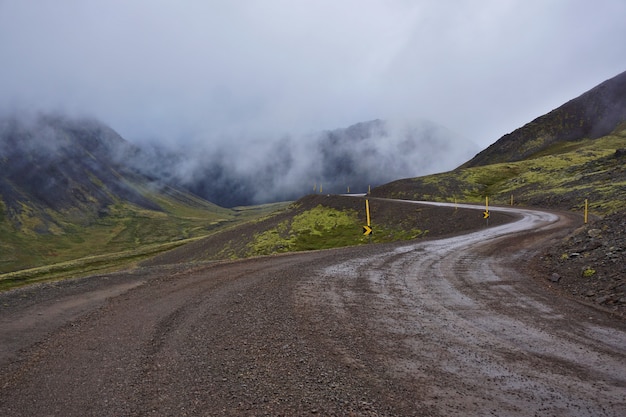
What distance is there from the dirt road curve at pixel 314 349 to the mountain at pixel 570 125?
122 meters

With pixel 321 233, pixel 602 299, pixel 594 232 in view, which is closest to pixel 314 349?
pixel 602 299

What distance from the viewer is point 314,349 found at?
23.7ft

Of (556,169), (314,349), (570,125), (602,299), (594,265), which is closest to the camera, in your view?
(314,349)

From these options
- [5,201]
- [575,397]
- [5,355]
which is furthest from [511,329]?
[5,201]

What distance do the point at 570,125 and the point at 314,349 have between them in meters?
149

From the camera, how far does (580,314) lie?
900cm

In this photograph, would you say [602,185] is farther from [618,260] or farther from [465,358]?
[465,358]

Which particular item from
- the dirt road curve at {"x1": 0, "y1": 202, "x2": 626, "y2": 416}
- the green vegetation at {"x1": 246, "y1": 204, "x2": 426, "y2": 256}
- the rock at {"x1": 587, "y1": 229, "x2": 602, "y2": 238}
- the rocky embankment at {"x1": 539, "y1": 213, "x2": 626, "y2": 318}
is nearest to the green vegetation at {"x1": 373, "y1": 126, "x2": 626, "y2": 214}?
the green vegetation at {"x1": 246, "y1": 204, "x2": 426, "y2": 256}

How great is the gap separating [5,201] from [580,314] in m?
208

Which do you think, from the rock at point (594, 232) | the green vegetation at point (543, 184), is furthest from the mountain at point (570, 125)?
the rock at point (594, 232)

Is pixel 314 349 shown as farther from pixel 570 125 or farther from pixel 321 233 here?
pixel 570 125

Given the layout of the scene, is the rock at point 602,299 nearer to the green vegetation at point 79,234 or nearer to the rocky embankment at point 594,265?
the rocky embankment at point 594,265

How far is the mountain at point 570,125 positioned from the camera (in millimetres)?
120312

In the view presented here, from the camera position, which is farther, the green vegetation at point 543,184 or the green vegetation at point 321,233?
the green vegetation at point 321,233
